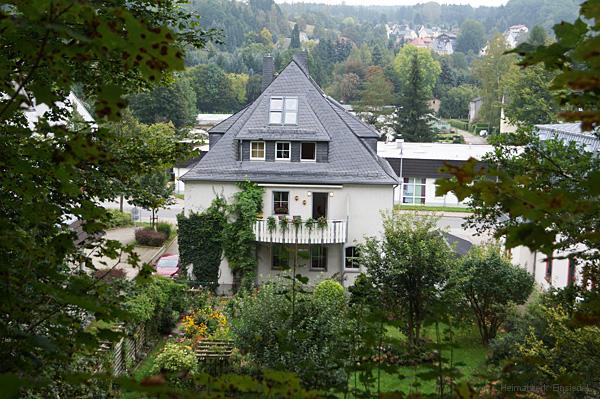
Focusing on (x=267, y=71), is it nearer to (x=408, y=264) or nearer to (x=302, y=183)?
(x=302, y=183)

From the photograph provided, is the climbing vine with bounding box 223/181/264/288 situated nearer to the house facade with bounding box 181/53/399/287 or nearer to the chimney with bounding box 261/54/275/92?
the house facade with bounding box 181/53/399/287

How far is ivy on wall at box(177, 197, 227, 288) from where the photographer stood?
2639 cm

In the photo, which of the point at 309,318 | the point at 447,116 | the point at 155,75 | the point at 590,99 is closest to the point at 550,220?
the point at 590,99

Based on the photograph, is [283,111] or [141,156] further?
[283,111]

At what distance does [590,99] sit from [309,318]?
10.9 m

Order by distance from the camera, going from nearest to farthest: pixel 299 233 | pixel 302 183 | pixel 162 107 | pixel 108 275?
1. pixel 108 275
2. pixel 299 233
3. pixel 302 183
4. pixel 162 107

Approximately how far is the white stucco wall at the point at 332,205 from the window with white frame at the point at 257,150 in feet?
4.42

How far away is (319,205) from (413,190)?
69.8 ft

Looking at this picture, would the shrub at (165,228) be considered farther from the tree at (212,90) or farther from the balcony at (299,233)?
the tree at (212,90)

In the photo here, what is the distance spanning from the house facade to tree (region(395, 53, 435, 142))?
37.8m

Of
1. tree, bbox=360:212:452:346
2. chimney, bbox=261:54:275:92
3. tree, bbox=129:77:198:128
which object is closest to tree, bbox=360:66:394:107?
tree, bbox=129:77:198:128

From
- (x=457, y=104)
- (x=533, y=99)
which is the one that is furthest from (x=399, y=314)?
(x=457, y=104)

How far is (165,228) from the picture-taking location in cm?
3591

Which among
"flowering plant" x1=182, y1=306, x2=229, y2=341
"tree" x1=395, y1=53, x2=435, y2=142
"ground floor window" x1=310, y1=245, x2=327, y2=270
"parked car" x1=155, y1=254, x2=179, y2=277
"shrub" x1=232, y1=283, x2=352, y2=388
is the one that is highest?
"tree" x1=395, y1=53, x2=435, y2=142
